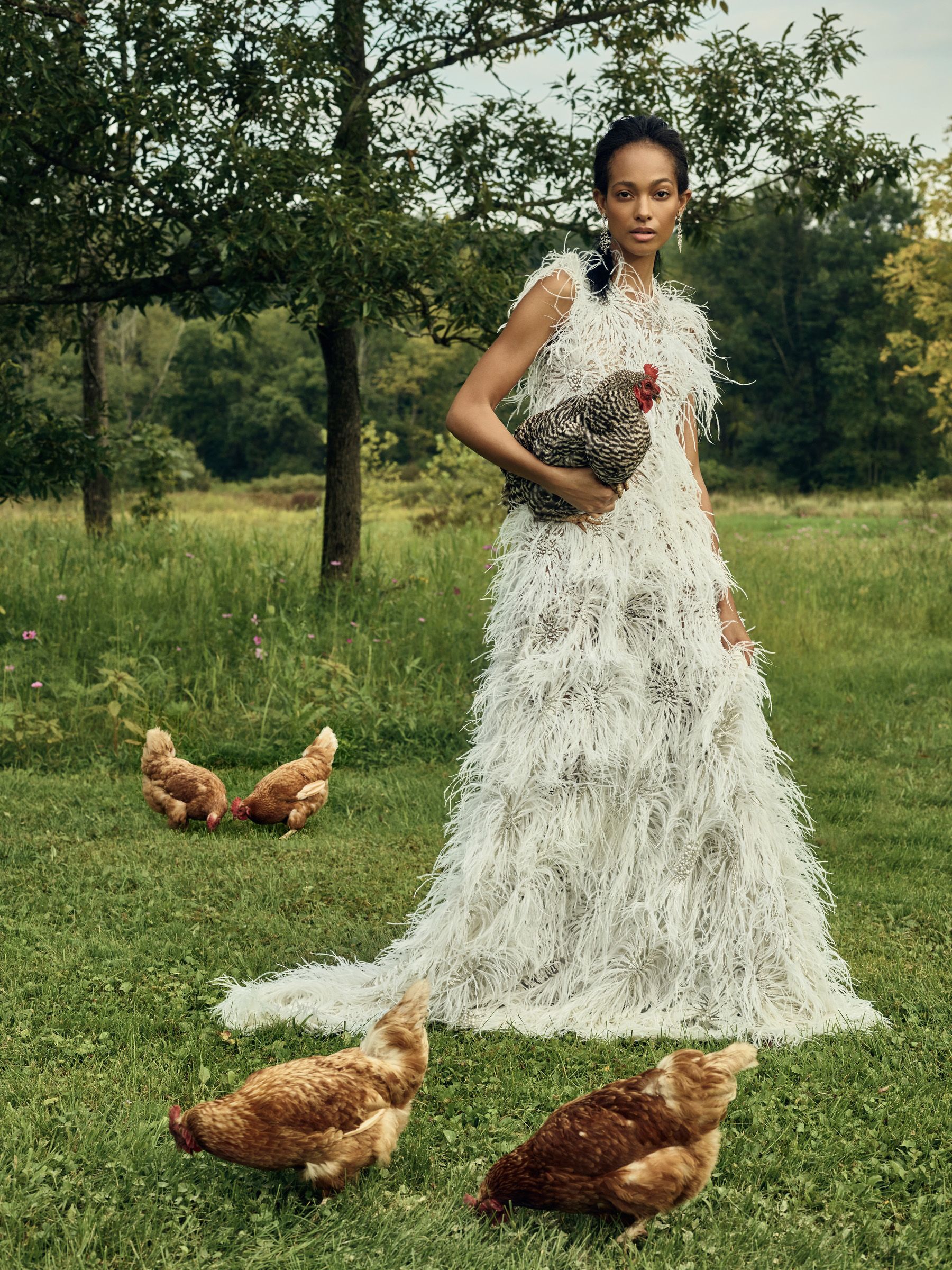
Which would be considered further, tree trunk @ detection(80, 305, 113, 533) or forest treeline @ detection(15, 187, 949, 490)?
forest treeline @ detection(15, 187, 949, 490)

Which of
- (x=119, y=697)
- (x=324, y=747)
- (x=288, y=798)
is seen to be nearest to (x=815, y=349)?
(x=119, y=697)

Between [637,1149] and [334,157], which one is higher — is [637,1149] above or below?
below

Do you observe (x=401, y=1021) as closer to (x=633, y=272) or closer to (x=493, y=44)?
(x=633, y=272)

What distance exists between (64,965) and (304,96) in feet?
19.4

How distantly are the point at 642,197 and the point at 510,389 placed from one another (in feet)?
2.31

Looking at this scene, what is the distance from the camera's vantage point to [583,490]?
357 centimetres

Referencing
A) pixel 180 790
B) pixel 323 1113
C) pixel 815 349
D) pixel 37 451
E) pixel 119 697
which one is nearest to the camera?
pixel 323 1113

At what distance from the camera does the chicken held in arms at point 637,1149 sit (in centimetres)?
256

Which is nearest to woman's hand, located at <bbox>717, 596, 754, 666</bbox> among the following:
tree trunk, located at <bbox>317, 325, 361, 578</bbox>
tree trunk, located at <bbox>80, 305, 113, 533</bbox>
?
tree trunk, located at <bbox>317, 325, 361, 578</bbox>

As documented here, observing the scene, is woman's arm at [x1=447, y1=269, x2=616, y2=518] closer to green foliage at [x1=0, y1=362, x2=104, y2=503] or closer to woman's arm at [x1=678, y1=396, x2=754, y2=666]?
woman's arm at [x1=678, y1=396, x2=754, y2=666]

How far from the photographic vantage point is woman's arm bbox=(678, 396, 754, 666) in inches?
149

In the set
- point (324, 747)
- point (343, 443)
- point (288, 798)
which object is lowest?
point (288, 798)

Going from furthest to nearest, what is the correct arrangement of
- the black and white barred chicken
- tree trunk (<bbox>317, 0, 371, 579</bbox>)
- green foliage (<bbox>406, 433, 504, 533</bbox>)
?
1. green foliage (<bbox>406, 433, 504, 533</bbox>)
2. tree trunk (<bbox>317, 0, 371, 579</bbox>)
3. the black and white barred chicken

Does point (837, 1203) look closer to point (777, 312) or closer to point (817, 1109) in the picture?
point (817, 1109)
